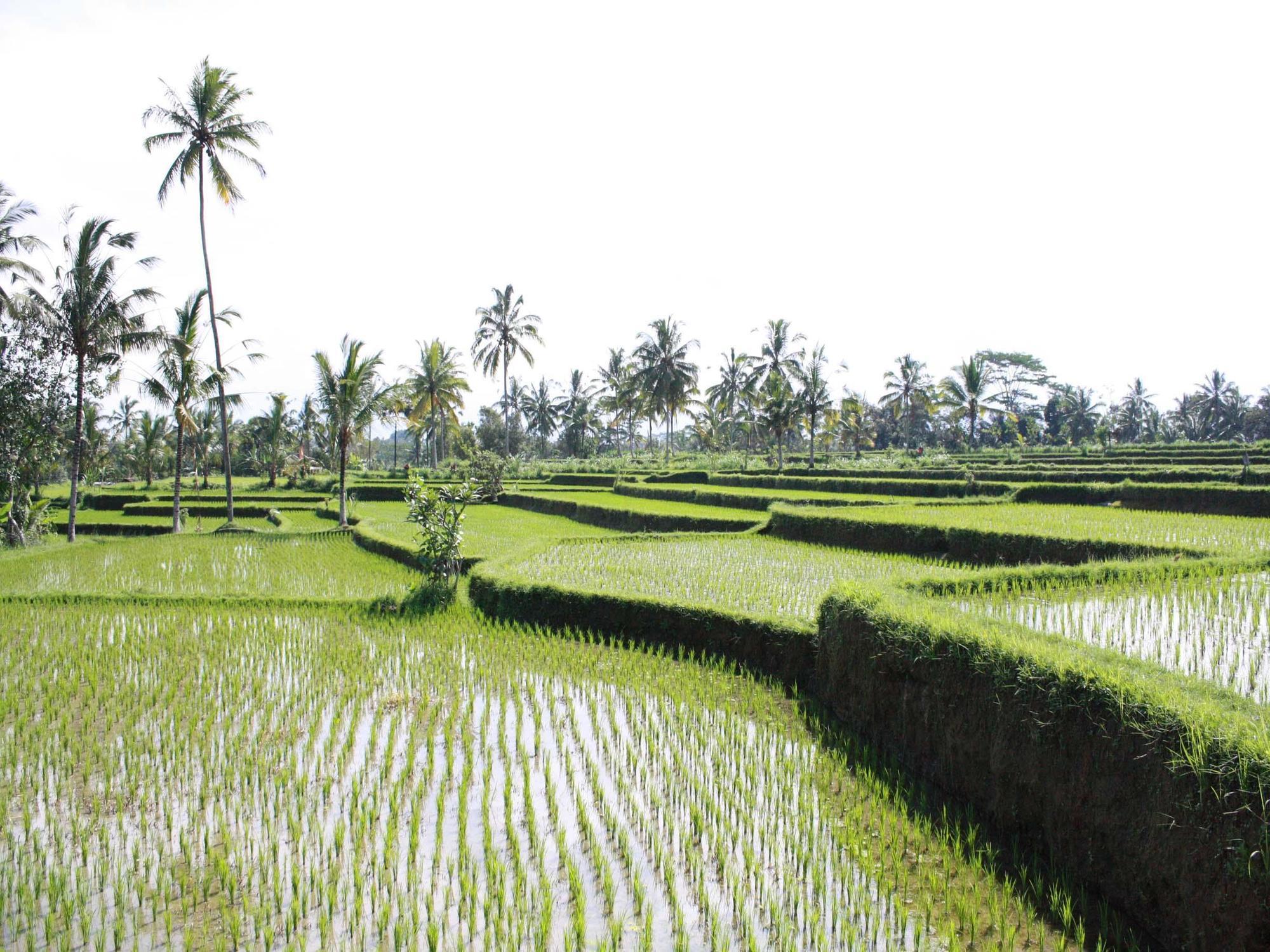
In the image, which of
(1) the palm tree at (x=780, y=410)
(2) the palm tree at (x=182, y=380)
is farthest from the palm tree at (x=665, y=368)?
(2) the palm tree at (x=182, y=380)

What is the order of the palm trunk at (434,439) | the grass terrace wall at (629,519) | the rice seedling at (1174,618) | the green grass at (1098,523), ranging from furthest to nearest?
the palm trunk at (434,439) < the grass terrace wall at (629,519) < the green grass at (1098,523) < the rice seedling at (1174,618)

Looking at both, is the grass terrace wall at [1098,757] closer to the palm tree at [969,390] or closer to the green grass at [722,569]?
the green grass at [722,569]

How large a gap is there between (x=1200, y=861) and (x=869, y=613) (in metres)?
2.94

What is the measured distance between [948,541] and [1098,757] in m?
8.94

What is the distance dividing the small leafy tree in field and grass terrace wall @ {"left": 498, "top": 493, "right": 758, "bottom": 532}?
24.5 ft

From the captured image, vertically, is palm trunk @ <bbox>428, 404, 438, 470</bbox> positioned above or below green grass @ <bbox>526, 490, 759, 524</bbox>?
above

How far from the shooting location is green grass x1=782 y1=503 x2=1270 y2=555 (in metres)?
10.6

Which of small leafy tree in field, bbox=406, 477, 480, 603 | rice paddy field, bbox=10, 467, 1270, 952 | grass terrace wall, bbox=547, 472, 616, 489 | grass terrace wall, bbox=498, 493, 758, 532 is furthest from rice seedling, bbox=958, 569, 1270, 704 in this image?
grass terrace wall, bbox=547, 472, 616, 489

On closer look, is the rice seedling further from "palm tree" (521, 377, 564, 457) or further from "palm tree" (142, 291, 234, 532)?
"palm tree" (521, 377, 564, 457)

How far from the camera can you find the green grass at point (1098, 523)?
1059 centimetres

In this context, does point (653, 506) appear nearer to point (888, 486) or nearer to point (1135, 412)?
point (888, 486)

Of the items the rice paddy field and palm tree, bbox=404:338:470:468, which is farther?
palm tree, bbox=404:338:470:468

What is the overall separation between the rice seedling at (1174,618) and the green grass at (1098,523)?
239cm

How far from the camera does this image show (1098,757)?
13.1 feet
